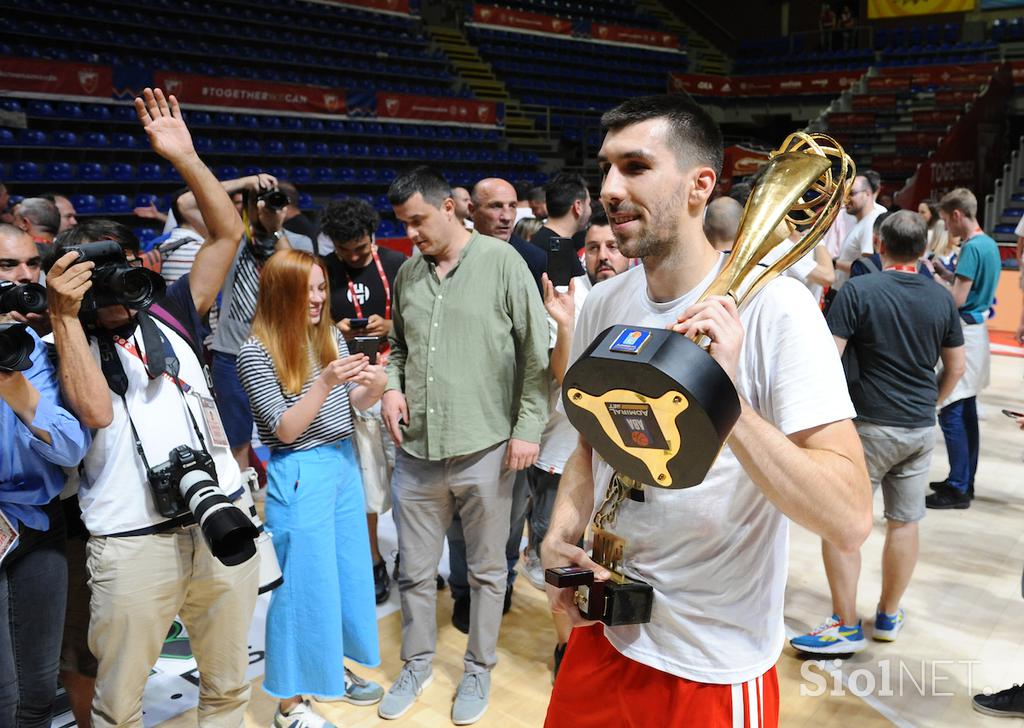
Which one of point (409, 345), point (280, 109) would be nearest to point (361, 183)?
point (280, 109)

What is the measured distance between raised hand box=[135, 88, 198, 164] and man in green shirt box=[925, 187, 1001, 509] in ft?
13.9

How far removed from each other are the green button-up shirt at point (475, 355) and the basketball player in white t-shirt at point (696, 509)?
4.48 ft

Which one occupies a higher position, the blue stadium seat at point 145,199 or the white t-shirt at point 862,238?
the blue stadium seat at point 145,199

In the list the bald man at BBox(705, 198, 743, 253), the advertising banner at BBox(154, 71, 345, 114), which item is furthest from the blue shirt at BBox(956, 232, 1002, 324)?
the advertising banner at BBox(154, 71, 345, 114)

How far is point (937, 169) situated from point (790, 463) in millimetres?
14059

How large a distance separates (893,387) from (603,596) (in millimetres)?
2334

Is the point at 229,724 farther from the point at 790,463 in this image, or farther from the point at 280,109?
the point at 280,109

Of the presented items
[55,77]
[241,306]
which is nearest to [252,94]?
[55,77]

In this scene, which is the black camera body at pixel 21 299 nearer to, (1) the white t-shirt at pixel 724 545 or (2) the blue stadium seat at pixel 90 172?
(1) the white t-shirt at pixel 724 545

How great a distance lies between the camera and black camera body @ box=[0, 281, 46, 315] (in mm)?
1844

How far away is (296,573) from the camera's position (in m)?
2.75

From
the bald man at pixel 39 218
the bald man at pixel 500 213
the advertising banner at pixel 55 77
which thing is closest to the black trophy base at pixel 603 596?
the bald man at pixel 500 213

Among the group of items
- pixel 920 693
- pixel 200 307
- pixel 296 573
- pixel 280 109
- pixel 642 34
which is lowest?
pixel 920 693

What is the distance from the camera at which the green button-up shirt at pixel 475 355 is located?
116 inches
